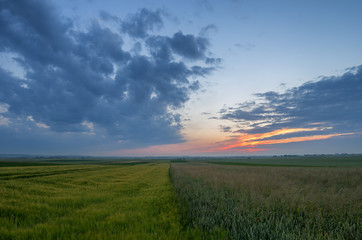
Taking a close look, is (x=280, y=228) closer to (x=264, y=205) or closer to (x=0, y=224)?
(x=264, y=205)

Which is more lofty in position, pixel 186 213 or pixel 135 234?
pixel 135 234

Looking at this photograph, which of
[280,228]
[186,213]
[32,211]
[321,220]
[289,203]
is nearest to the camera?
[280,228]

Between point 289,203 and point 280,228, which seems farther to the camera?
point 289,203

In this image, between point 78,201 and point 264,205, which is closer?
point 264,205

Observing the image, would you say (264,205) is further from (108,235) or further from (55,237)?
(55,237)

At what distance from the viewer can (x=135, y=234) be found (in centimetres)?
439

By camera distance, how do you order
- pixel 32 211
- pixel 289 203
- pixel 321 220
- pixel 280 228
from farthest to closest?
1. pixel 289 203
2. pixel 32 211
3. pixel 321 220
4. pixel 280 228

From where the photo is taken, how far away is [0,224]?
501cm

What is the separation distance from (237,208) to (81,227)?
5710mm

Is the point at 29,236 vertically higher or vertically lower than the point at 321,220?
higher

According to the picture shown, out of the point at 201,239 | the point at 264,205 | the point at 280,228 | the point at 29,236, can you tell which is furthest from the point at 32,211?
the point at 264,205

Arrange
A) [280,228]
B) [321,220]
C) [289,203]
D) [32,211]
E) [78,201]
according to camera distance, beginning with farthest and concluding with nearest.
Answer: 1. [78,201]
2. [289,203]
3. [32,211]
4. [321,220]
5. [280,228]

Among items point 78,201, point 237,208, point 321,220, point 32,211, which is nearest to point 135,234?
point 237,208

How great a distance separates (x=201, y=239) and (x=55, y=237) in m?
4.00
